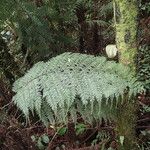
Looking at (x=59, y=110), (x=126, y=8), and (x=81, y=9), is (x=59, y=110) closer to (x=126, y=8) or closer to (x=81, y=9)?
(x=126, y=8)

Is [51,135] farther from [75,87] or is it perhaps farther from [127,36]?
[127,36]

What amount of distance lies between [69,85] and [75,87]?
1.4 inches

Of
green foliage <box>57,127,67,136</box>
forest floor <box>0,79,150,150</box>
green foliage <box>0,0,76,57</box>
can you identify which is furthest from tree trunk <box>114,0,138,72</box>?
green foliage <box>0,0,76,57</box>

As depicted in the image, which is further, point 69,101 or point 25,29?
point 25,29

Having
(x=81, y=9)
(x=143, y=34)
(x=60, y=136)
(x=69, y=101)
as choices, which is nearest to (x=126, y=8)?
(x=69, y=101)

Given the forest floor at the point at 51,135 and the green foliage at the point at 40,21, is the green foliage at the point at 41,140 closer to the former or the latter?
the forest floor at the point at 51,135

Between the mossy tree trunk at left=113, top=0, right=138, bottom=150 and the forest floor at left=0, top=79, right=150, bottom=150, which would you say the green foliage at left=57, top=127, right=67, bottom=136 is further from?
the mossy tree trunk at left=113, top=0, right=138, bottom=150

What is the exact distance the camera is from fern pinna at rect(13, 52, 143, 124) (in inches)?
81.3

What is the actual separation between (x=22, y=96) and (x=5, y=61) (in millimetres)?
1627

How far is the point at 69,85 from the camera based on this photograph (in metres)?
2.10

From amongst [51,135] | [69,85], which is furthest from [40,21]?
[69,85]

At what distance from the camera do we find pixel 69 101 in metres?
2.05

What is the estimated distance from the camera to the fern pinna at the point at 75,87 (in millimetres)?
2064

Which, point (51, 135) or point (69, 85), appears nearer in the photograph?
point (69, 85)
